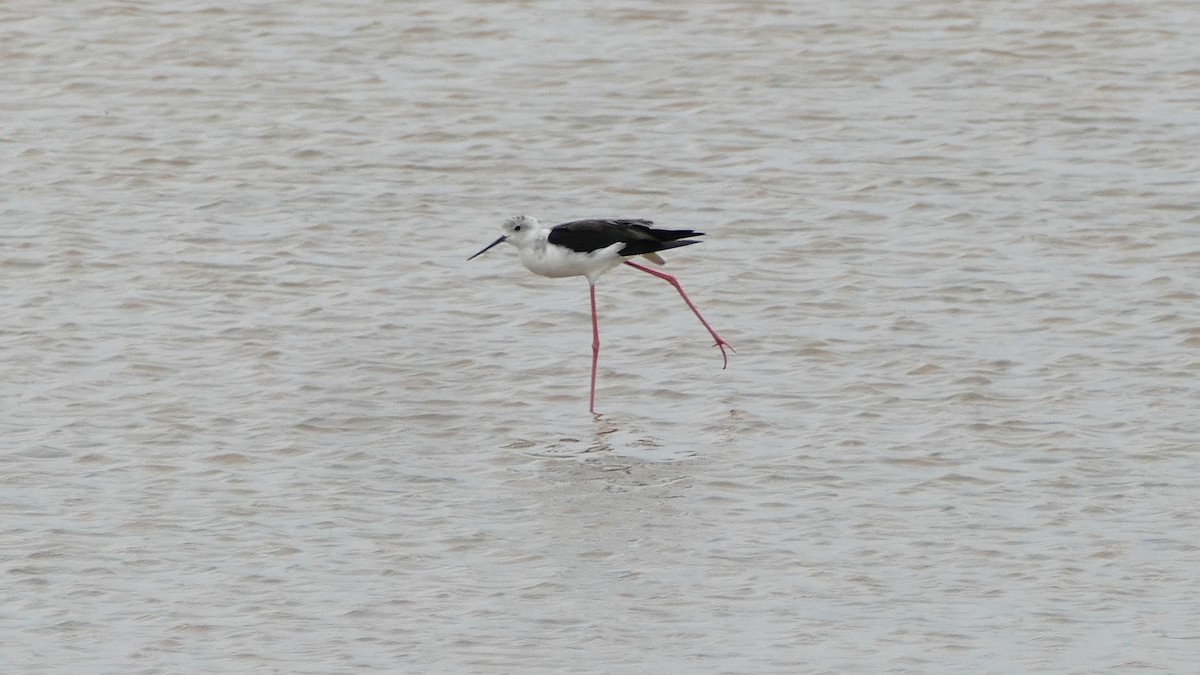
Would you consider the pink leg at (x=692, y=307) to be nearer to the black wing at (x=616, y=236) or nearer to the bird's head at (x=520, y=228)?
the black wing at (x=616, y=236)

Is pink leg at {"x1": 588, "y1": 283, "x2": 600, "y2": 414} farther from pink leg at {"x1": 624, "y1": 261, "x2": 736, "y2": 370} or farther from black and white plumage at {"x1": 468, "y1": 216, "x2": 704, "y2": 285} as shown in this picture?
pink leg at {"x1": 624, "y1": 261, "x2": 736, "y2": 370}

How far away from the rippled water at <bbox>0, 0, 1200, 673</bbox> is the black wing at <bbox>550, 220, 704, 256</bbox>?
0.54m

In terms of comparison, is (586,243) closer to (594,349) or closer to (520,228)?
(520,228)

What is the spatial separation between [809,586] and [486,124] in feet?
24.1

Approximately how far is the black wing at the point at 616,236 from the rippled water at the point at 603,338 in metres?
0.54

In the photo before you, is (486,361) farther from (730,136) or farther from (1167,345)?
(730,136)

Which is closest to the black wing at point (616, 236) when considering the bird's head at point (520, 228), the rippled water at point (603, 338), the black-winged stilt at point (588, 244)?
the black-winged stilt at point (588, 244)

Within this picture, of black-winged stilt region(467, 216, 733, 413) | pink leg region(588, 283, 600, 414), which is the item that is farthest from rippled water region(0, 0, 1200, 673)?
black-winged stilt region(467, 216, 733, 413)

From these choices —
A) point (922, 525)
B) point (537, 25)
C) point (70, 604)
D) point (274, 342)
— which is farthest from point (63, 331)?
point (537, 25)

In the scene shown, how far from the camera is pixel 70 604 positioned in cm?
724

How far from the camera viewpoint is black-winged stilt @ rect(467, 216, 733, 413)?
1031cm

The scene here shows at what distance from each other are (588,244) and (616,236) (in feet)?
0.48

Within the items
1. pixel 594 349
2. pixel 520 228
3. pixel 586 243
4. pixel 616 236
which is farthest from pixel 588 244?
pixel 594 349

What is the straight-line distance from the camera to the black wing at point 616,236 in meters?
10.3
